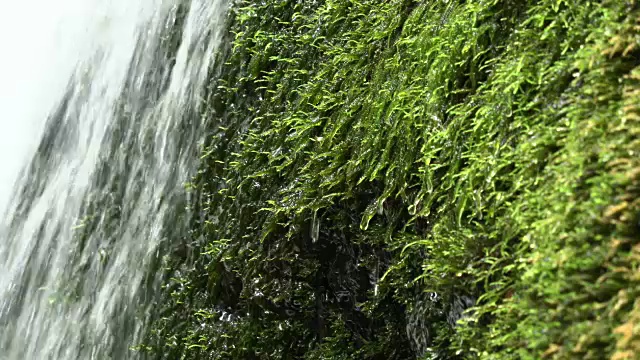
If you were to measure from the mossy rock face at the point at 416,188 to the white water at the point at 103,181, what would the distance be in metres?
0.18

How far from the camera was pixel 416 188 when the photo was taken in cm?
193

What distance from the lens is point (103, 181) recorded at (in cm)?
330

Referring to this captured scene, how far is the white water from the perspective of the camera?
2.90 m

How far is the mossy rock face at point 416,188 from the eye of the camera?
1.29m

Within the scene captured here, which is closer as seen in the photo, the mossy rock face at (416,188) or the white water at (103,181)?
the mossy rock face at (416,188)

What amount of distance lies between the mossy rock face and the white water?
18 centimetres

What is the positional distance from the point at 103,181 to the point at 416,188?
187 centimetres

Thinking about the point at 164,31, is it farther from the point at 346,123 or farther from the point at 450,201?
the point at 450,201

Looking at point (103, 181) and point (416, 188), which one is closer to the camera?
point (416, 188)

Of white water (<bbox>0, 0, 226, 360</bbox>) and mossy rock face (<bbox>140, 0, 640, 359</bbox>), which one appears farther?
white water (<bbox>0, 0, 226, 360</bbox>)

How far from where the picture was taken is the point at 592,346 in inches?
46.6

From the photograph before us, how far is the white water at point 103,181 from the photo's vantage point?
2904 millimetres

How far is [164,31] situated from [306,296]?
1670mm

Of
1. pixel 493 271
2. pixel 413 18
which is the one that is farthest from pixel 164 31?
pixel 493 271
